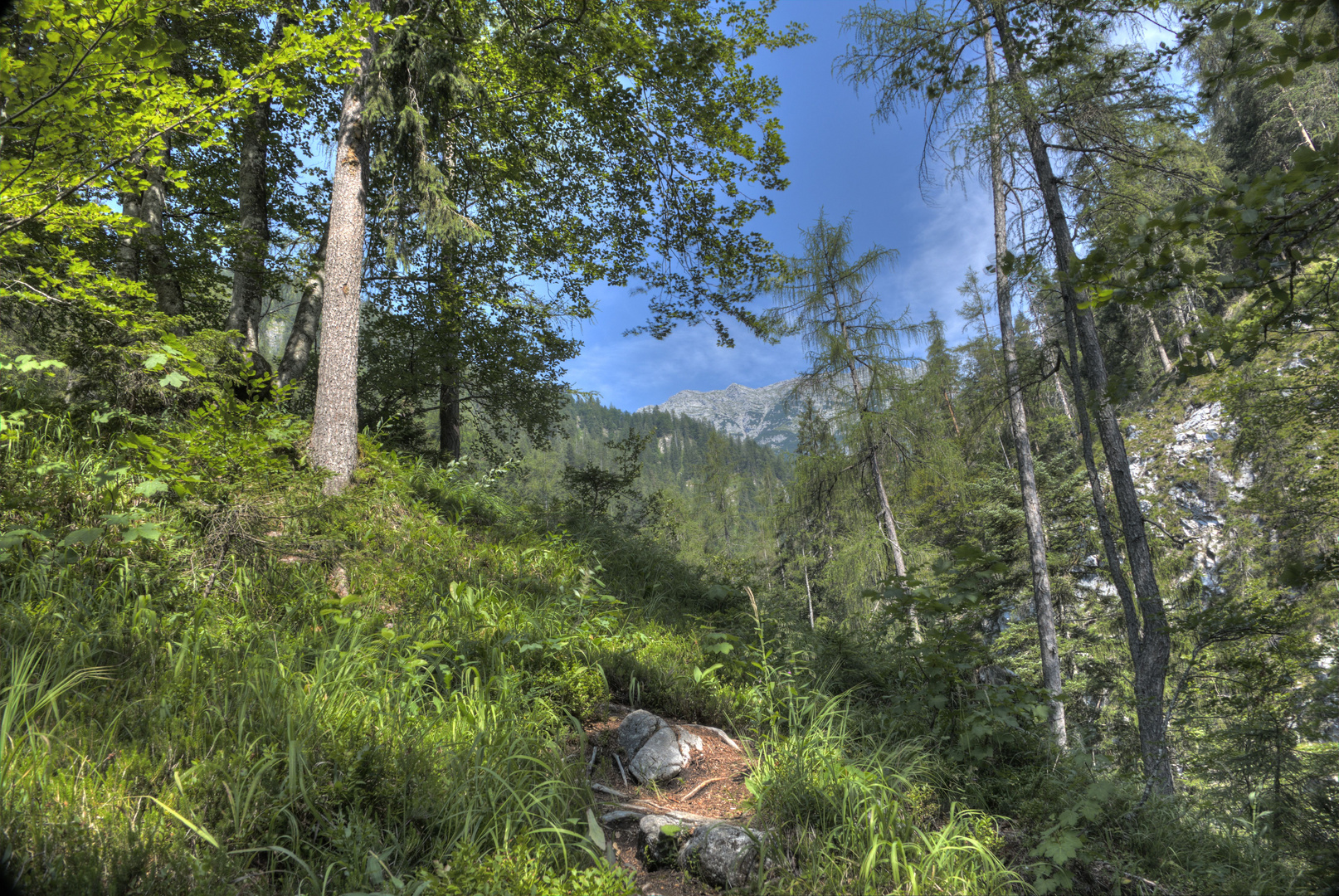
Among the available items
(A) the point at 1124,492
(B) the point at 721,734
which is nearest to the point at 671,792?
(B) the point at 721,734

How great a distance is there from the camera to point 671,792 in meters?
2.86

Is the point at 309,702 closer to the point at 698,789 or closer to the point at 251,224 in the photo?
the point at 698,789

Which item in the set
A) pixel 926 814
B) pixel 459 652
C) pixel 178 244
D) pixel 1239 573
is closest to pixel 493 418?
pixel 178 244

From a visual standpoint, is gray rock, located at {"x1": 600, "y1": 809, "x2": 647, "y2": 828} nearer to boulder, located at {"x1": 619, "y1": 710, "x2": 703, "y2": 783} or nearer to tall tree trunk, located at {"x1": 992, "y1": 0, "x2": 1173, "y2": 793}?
boulder, located at {"x1": 619, "y1": 710, "x2": 703, "y2": 783}

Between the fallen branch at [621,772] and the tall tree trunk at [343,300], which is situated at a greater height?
the tall tree trunk at [343,300]

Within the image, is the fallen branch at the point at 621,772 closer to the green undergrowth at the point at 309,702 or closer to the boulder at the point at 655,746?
the boulder at the point at 655,746

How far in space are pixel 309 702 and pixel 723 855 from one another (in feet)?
6.50

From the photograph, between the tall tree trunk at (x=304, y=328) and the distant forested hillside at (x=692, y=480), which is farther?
the distant forested hillside at (x=692, y=480)

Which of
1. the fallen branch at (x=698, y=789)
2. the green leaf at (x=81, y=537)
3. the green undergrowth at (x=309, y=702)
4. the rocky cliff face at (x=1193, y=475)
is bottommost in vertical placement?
the fallen branch at (x=698, y=789)

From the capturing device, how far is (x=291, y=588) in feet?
12.3

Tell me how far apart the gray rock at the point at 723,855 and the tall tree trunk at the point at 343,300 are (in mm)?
4749

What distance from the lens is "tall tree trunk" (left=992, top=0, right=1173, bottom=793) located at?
538 centimetres

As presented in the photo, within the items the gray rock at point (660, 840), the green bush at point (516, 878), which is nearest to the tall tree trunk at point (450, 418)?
the gray rock at point (660, 840)

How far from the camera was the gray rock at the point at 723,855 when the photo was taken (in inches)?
86.5
